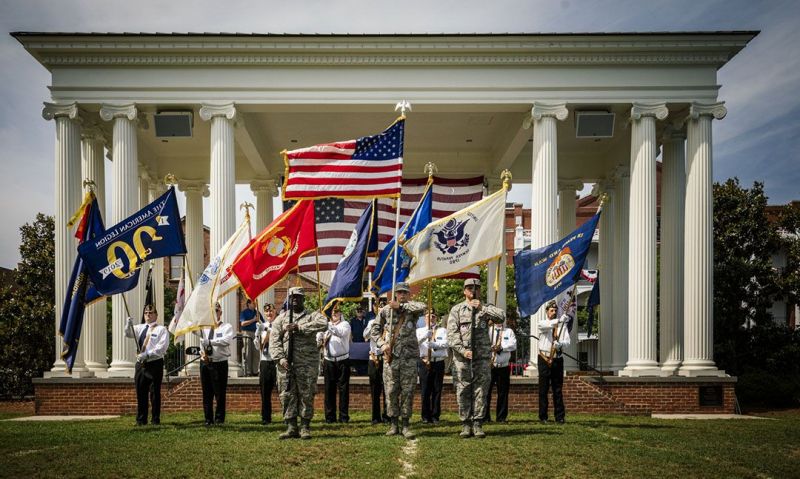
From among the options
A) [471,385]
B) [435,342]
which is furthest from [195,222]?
[471,385]

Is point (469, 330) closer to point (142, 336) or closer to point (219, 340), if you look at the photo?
point (219, 340)

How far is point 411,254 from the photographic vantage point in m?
14.1

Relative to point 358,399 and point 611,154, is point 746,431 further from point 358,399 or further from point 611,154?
point 611,154

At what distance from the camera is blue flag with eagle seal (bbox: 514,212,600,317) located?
50.1ft

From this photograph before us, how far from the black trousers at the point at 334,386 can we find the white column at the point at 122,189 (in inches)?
290

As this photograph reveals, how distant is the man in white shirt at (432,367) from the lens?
16234mm

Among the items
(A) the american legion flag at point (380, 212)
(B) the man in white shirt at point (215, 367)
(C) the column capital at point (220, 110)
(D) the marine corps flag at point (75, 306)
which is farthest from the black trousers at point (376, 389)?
(C) the column capital at point (220, 110)

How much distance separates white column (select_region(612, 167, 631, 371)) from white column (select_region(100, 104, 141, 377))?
603 inches

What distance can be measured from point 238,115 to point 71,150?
4623mm

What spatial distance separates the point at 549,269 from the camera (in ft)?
51.0

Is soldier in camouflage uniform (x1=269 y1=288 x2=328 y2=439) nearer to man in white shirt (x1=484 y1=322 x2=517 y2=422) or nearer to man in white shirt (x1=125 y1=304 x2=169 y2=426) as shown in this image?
man in white shirt (x1=125 y1=304 x2=169 y2=426)

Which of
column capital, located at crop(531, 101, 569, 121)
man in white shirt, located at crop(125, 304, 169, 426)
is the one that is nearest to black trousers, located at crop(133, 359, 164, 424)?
man in white shirt, located at crop(125, 304, 169, 426)

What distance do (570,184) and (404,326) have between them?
1847cm

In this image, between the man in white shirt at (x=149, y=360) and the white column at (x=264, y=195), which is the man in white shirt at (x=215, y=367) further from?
the white column at (x=264, y=195)
